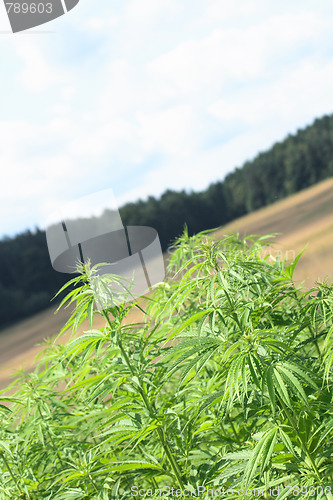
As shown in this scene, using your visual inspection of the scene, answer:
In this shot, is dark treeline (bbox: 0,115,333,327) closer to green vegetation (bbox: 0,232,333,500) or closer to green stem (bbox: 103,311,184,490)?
green vegetation (bbox: 0,232,333,500)

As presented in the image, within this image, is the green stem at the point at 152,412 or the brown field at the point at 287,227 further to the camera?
the brown field at the point at 287,227

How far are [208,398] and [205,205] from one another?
9447mm

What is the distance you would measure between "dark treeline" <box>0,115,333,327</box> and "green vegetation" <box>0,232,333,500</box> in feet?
23.4

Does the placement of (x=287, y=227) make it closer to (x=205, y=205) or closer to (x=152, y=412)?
(x=205, y=205)

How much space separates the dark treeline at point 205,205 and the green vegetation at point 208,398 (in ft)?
23.4

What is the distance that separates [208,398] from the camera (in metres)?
1.06

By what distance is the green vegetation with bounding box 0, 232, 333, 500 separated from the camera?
101 centimetres

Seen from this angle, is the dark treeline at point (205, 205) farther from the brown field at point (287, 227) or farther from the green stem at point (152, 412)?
the green stem at point (152, 412)

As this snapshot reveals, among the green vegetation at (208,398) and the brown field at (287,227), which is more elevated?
the green vegetation at (208,398)

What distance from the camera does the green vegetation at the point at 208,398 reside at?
1.01 metres

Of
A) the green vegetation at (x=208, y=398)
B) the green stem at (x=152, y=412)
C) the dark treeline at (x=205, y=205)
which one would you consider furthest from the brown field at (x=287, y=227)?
the green stem at (x=152, y=412)

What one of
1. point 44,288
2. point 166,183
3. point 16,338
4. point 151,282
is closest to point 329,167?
point 166,183

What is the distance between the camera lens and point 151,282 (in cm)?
177

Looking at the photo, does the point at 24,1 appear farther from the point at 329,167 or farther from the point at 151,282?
the point at 329,167
